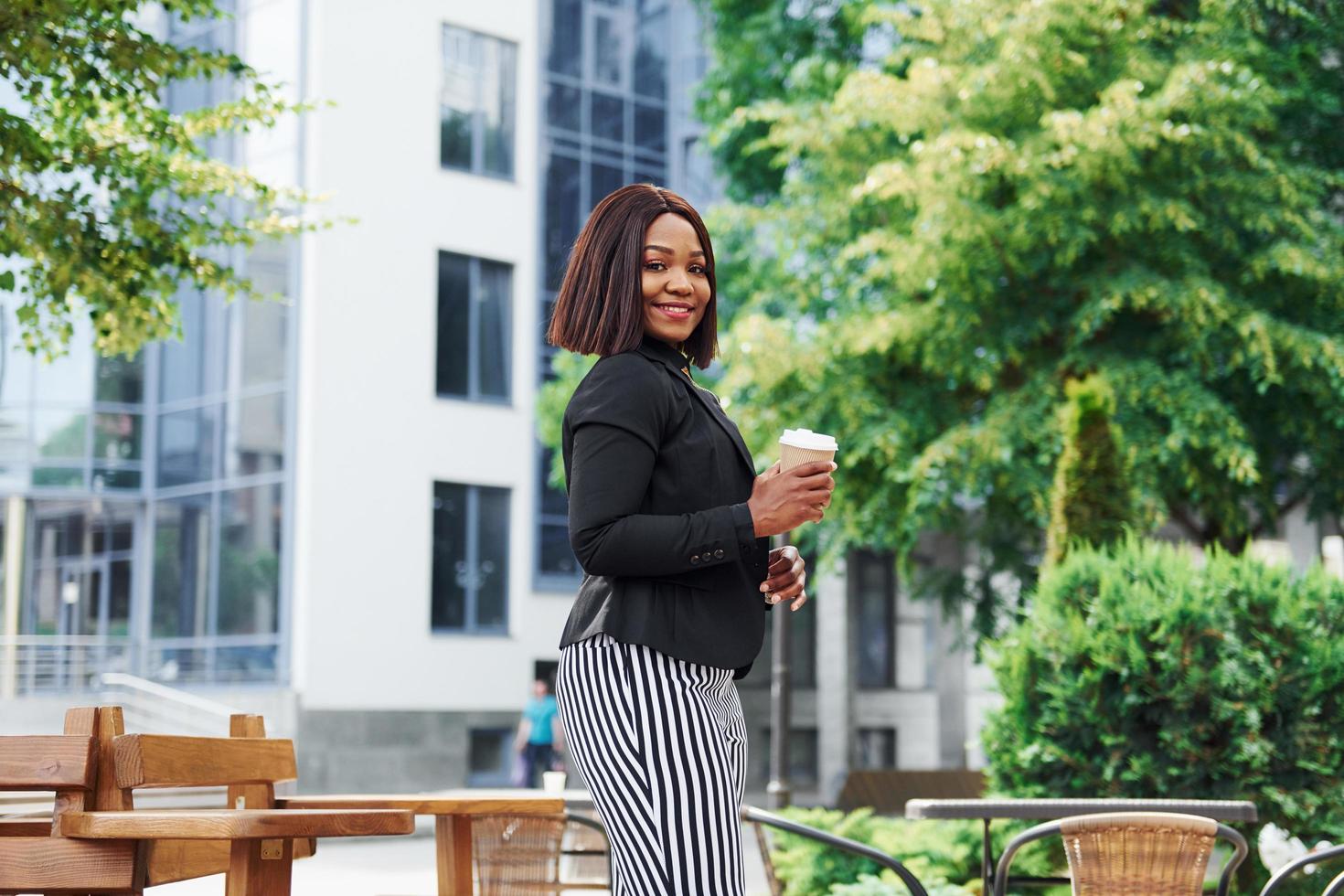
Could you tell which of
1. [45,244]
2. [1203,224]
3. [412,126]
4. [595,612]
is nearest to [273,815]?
[595,612]

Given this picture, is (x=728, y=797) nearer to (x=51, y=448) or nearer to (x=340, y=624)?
(x=340, y=624)

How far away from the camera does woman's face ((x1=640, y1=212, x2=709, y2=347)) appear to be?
3000mm

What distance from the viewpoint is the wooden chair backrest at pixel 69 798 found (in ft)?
11.9

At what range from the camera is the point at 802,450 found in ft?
9.16

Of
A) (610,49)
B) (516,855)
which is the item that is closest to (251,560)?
(610,49)

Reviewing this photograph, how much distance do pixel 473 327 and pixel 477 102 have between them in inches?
133

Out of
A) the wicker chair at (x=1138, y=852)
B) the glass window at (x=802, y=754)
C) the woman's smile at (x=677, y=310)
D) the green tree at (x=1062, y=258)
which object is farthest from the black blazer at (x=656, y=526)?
the glass window at (x=802, y=754)

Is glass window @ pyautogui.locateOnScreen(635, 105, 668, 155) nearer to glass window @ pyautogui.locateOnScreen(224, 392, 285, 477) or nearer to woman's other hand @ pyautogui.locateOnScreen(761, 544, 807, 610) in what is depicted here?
glass window @ pyautogui.locateOnScreen(224, 392, 285, 477)

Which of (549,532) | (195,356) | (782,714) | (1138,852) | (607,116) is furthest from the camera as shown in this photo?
(607,116)

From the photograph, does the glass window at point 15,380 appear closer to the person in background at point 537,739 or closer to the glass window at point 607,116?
the person in background at point 537,739

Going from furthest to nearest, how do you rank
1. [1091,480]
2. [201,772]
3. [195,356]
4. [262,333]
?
[195,356] < [262,333] < [1091,480] < [201,772]

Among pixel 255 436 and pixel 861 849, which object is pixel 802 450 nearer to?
pixel 861 849

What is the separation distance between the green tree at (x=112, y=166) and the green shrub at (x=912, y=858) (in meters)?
4.39

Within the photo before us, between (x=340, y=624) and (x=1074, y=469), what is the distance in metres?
13.3
